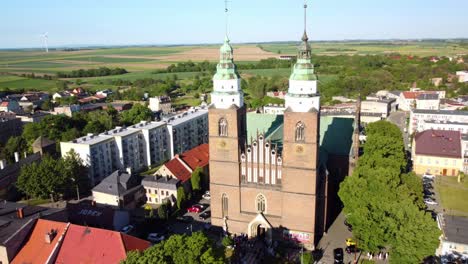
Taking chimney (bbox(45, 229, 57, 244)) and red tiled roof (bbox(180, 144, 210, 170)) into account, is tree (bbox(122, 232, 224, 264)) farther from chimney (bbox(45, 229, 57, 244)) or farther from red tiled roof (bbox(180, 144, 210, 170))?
red tiled roof (bbox(180, 144, 210, 170))

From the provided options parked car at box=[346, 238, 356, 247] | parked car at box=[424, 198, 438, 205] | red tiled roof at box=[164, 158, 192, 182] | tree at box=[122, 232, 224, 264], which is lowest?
parked car at box=[424, 198, 438, 205]

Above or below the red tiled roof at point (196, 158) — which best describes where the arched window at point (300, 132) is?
above

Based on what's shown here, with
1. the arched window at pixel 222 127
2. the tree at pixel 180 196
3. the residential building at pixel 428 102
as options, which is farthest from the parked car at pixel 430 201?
the residential building at pixel 428 102

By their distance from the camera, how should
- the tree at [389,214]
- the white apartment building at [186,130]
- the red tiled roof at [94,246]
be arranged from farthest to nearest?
1. the white apartment building at [186,130]
2. the tree at [389,214]
3. the red tiled roof at [94,246]

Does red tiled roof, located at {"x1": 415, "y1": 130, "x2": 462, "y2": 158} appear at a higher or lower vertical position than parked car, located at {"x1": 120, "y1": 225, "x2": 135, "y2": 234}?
higher

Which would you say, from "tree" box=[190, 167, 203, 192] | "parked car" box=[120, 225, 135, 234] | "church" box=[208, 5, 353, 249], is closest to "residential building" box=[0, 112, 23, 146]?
"tree" box=[190, 167, 203, 192]

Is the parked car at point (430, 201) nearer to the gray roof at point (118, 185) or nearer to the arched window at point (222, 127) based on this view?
the arched window at point (222, 127)

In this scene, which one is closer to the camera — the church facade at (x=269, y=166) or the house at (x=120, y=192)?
the church facade at (x=269, y=166)

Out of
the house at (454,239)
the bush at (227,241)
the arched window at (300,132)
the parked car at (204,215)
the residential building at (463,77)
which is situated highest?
the arched window at (300,132)
